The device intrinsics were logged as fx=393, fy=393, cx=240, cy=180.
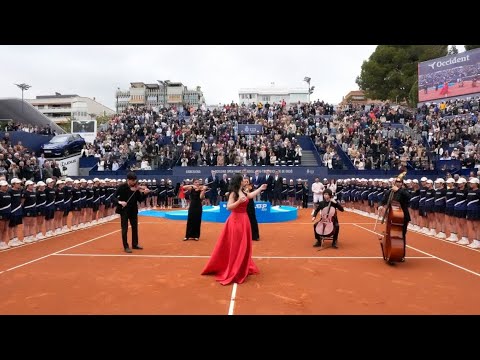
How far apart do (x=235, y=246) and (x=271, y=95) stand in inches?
3477

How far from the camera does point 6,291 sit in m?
6.89

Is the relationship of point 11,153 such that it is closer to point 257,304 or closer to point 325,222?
point 325,222

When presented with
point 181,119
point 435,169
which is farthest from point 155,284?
point 181,119

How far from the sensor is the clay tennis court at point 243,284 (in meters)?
6.11

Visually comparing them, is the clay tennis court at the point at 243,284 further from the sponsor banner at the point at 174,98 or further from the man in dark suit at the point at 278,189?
the sponsor banner at the point at 174,98

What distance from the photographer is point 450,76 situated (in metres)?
43.7

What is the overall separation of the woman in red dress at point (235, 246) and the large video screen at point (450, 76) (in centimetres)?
4165

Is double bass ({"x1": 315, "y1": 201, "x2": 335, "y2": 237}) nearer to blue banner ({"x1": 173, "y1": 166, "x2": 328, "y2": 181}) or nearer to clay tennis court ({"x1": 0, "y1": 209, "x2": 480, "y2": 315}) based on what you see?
clay tennis court ({"x1": 0, "y1": 209, "x2": 480, "y2": 315})

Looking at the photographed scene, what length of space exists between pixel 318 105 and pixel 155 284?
36.7 metres

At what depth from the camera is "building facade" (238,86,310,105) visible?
299 ft

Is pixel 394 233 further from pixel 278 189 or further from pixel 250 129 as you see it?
pixel 250 129

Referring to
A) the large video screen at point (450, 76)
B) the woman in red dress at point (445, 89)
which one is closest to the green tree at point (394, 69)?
the large video screen at point (450, 76)

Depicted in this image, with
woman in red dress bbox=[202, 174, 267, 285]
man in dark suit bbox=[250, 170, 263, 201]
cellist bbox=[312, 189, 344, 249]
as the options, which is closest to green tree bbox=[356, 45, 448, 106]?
man in dark suit bbox=[250, 170, 263, 201]

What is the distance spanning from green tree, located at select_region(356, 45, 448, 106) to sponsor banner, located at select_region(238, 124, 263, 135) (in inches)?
1453
